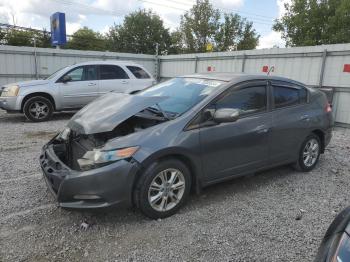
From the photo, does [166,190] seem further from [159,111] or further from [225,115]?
[225,115]

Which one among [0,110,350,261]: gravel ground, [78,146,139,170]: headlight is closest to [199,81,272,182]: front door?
[0,110,350,261]: gravel ground

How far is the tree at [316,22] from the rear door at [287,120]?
27.5m

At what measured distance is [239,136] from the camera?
380 centimetres

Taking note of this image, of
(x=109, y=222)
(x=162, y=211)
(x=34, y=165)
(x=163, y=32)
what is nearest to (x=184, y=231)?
(x=162, y=211)

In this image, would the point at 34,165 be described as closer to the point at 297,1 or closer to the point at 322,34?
the point at 322,34

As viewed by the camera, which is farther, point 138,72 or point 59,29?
point 59,29

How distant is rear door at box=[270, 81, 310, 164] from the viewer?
169 inches

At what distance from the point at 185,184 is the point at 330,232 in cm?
165

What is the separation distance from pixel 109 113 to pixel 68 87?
642 centimetres

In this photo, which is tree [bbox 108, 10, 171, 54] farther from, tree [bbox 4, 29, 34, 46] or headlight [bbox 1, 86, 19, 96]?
headlight [bbox 1, 86, 19, 96]

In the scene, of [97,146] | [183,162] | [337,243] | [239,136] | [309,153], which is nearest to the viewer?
[337,243]

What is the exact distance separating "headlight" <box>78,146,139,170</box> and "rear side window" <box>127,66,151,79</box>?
7.39 meters

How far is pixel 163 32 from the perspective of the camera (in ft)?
134

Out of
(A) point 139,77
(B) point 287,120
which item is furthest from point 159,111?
(A) point 139,77
